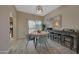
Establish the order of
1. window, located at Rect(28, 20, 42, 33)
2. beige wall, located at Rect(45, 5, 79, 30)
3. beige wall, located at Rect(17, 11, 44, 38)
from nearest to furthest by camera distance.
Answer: beige wall, located at Rect(45, 5, 79, 30) → beige wall, located at Rect(17, 11, 44, 38) → window, located at Rect(28, 20, 42, 33)

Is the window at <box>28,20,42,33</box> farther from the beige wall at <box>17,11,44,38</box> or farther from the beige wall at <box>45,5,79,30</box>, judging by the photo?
the beige wall at <box>45,5,79,30</box>

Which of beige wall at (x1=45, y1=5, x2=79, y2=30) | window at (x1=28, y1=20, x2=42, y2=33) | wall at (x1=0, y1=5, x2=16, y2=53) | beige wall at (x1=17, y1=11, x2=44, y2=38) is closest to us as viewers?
wall at (x1=0, y1=5, x2=16, y2=53)

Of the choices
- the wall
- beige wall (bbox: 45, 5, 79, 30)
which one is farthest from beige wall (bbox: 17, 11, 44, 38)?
the wall

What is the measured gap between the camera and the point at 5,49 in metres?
4.28

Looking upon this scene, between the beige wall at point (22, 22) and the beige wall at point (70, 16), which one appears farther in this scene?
the beige wall at point (22, 22)

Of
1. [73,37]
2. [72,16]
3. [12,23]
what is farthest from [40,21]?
[73,37]

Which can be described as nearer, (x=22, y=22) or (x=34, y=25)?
(x=22, y=22)

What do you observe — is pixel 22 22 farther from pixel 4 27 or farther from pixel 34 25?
pixel 4 27

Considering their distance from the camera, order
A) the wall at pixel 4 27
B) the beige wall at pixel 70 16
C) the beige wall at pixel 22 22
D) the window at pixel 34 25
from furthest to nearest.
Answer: the window at pixel 34 25, the beige wall at pixel 22 22, the beige wall at pixel 70 16, the wall at pixel 4 27

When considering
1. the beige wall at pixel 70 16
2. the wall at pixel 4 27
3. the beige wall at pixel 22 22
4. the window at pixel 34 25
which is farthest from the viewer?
the window at pixel 34 25

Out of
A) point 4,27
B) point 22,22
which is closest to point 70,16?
point 4,27

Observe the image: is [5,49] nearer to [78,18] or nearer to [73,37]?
[73,37]

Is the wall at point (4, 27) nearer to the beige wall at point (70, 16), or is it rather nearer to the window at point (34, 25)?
the beige wall at point (70, 16)

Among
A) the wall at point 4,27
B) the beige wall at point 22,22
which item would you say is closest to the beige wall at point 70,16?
the wall at point 4,27
